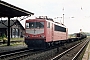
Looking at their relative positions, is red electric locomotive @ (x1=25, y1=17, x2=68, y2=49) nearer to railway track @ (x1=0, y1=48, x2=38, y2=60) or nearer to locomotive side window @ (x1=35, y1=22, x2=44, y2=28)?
locomotive side window @ (x1=35, y1=22, x2=44, y2=28)

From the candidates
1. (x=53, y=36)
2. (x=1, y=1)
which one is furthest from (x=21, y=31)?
(x=1, y=1)

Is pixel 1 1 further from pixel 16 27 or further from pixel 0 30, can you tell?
pixel 16 27

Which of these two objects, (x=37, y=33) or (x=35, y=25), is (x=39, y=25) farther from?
(x=37, y=33)

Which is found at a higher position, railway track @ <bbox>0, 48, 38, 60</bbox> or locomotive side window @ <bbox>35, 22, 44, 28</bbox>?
locomotive side window @ <bbox>35, 22, 44, 28</bbox>

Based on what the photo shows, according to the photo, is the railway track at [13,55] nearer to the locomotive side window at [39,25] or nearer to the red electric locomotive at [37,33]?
the red electric locomotive at [37,33]

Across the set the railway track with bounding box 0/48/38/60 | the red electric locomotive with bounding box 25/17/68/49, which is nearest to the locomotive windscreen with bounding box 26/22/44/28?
the red electric locomotive with bounding box 25/17/68/49

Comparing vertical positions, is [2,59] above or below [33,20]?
below

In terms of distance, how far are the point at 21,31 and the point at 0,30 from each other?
35.2 feet

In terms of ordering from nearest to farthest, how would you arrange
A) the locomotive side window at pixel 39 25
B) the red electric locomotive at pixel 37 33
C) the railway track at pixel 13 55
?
the railway track at pixel 13 55 < the red electric locomotive at pixel 37 33 < the locomotive side window at pixel 39 25

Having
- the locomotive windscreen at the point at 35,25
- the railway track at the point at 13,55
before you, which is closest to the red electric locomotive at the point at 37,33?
the locomotive windscreen at the point at 35,25

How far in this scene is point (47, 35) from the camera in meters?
20.9

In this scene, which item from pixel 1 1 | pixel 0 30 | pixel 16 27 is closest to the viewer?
pixel 1 1

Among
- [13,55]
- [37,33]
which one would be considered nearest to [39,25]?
[37,33]

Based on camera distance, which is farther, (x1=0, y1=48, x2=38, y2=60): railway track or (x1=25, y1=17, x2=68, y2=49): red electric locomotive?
(x1=25, y1=17, x2=68, y2=49): red electric locomotive
